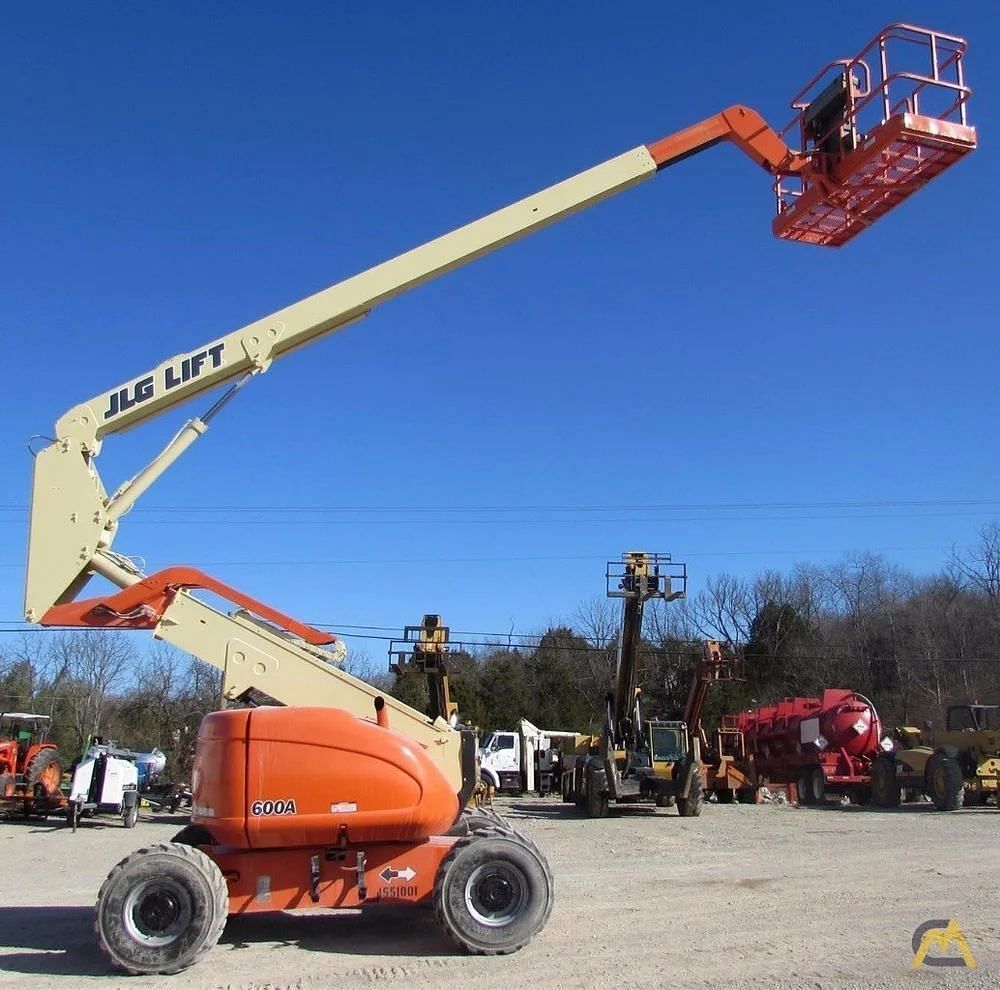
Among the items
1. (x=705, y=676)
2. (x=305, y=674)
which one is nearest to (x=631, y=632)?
(x=705, y=676)

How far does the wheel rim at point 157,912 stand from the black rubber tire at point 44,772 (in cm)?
1727

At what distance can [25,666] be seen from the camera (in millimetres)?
49844

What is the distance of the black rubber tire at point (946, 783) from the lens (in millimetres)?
23250

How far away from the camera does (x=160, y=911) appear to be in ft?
26.0

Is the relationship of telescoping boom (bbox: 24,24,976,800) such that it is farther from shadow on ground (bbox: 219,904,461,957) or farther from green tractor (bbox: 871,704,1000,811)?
green tractor (bbox: 871,704,1000,811)

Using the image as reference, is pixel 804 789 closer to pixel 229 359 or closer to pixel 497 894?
pixel 497 894

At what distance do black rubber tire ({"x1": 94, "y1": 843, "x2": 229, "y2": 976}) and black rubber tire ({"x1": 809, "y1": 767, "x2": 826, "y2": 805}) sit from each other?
2287cm

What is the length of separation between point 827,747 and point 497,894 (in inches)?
845

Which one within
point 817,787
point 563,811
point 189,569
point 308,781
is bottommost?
point 563,811

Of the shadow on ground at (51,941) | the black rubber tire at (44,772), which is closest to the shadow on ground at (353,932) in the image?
the shadow on ground at (51,941)

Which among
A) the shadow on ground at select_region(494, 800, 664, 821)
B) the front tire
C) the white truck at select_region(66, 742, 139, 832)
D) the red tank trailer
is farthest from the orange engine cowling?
the red tank trailer

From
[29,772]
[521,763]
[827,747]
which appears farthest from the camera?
[521,763]

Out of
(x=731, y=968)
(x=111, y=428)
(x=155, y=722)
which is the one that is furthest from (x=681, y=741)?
(x=155, y=722)

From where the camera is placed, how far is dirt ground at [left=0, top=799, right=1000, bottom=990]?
7.54m
